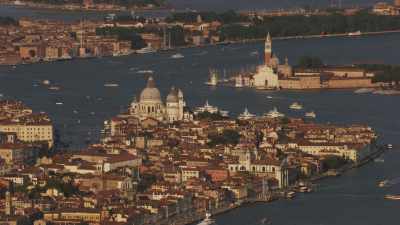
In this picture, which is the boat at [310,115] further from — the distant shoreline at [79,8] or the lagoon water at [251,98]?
the distant shoreline at [79,8]

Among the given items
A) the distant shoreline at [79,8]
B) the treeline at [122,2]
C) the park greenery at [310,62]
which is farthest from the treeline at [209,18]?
the park greenery at [310,62]

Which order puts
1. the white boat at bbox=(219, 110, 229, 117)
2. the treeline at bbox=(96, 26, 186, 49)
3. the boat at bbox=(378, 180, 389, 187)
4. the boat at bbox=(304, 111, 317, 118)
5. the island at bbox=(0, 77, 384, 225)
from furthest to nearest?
the treeline at bbox=(96, 26, 186, 49)
the boat at bbox=(304, 111, 317, 118)
the white boat at bbox=(219, 110, 229, 117)
the boat at bbox=(378, 180, 389, 187)
the island at bbox=(0, 77, 384, 225)

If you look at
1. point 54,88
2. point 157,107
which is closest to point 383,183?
point 157,107

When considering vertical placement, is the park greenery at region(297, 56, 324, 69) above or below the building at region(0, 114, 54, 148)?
below

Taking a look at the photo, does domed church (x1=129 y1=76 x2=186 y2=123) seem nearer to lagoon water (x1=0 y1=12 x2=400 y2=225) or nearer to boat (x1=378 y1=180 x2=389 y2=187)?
lagoon water (x1=0 y1=12 x2=400 y2=225)

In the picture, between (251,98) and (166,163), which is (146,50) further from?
(166,163)

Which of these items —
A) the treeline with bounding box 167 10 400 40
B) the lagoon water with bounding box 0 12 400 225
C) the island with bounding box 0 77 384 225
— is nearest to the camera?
the island with bounding box 0 77 384 225

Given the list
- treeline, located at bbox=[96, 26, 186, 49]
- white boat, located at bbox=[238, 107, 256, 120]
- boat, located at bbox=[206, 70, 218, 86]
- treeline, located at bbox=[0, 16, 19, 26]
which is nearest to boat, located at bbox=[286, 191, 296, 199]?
white boat, located at bbox=[238, 107, 256, 120]
